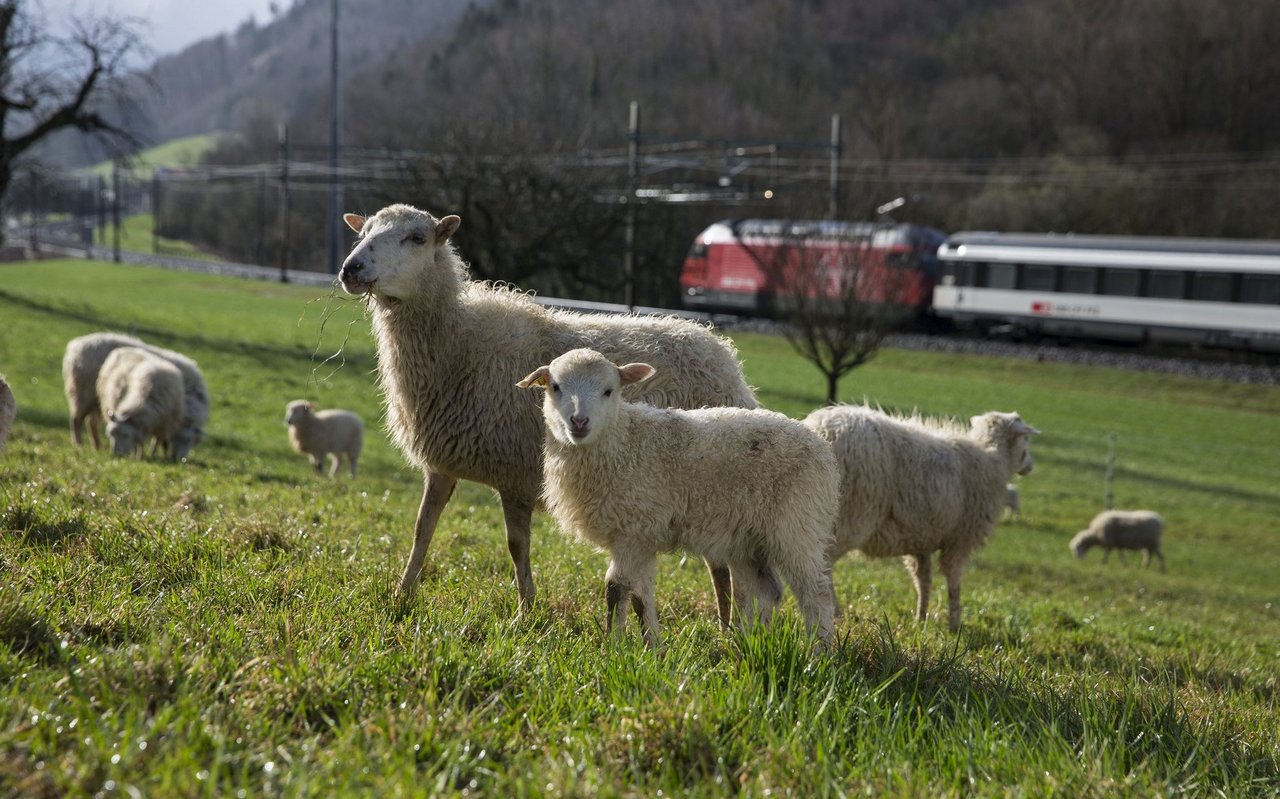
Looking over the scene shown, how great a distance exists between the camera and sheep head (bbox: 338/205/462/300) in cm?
580

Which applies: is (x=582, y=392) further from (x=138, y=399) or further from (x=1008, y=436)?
(x=138, y=399)

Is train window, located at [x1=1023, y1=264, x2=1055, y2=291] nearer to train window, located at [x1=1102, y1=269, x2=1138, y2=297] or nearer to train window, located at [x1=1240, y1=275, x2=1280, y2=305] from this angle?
train window, located at [x1=1102, y1=269, x2=1138, y2=297]

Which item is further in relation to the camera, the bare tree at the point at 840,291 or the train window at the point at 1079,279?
the train window at the point at 1079,279

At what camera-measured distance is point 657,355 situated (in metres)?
6.29

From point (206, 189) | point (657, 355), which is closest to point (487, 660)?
point (657, 355)

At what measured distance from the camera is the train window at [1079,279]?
35.2 m

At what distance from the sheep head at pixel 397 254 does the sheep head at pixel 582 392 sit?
1.15 metres

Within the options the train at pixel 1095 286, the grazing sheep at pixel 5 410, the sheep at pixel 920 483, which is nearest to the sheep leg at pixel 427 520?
the grazing sheep at pixel 5 410

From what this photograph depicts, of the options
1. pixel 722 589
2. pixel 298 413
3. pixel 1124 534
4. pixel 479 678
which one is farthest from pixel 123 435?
pixel 1124 534

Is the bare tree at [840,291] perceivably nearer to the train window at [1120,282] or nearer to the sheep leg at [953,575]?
A: the train window at [1120,282]

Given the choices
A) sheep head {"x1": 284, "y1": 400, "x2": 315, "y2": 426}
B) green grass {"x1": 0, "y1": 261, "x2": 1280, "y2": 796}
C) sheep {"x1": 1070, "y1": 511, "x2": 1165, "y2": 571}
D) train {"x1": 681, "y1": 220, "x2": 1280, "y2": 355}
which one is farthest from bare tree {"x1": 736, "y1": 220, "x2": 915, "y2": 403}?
green grass {"x1": 0, "y1": 261, "x2": 1280, "y2": 796}

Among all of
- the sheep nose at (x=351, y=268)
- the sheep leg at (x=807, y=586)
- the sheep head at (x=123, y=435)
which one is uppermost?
the sheep nose at (x=351, y=268)

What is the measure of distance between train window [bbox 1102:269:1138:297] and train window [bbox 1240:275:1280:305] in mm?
2962

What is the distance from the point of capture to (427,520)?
596cm
